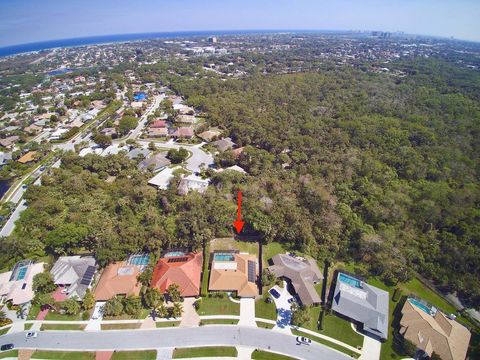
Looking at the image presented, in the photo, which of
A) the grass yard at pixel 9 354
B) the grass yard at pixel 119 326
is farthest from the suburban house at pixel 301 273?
the grass yard at pixel 9 354

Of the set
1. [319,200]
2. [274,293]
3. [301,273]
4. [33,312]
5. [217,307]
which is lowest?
[274,293]

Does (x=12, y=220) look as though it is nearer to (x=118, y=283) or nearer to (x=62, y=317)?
(x=62, y=317)

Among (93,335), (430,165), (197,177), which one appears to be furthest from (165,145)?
(430,165)

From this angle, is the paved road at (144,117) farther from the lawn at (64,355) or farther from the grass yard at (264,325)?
the grass yard at (264,325)

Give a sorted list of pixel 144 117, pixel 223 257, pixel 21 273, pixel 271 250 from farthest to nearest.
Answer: pixel 144 117 → pixel 271 250 → pixel 223 257 → pixel 21 273

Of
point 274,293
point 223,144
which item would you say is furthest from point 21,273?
point 223,144

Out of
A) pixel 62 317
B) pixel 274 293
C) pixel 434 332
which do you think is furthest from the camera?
pixel 274 293

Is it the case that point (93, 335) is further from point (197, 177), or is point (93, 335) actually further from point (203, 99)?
point (203, 99)

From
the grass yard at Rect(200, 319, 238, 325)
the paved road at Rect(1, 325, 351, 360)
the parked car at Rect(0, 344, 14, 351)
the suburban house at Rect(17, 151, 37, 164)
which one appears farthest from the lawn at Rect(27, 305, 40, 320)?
the suburban house at Rect(17, 151, 37, 164)
